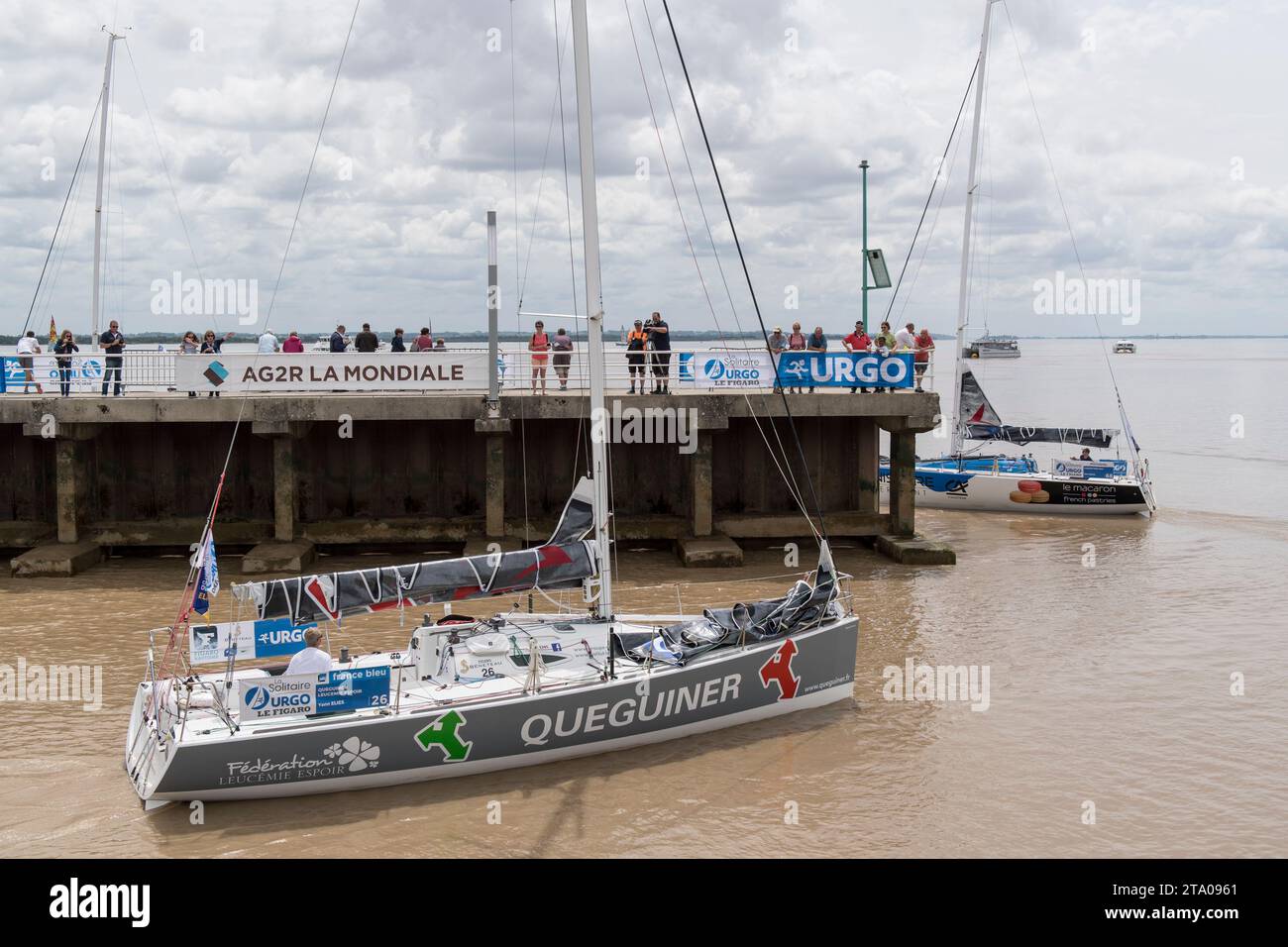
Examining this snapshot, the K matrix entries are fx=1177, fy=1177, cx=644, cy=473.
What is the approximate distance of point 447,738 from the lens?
40.6 ft

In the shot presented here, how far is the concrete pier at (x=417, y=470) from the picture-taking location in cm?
2302

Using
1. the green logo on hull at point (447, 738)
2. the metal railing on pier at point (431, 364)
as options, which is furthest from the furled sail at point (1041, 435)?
the green logo on hull at point (447, 738)

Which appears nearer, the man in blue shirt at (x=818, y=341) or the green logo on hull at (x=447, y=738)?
the green logo on hull at (x=447, y=738)

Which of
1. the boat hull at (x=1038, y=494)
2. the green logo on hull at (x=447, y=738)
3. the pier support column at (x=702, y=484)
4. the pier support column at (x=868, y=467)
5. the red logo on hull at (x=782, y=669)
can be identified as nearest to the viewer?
the green logo on hull at (x=447, y=738)

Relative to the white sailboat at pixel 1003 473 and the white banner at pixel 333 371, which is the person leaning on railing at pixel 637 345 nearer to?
the white banner at pixel 333 371

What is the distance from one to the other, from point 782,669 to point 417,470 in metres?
12.8

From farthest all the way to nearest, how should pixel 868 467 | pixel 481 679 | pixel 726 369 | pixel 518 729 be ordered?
1. pixel 868 467
2. pixel 726 369
3. pixel 481 679
4. pixel 518 729

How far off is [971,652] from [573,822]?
8.13 meters

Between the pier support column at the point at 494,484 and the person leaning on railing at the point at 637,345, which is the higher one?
the person leaning on railing at the point at 637,345

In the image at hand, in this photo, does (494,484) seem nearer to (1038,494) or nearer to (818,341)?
(818,341)

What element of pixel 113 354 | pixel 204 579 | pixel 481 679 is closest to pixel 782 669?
pixel 481 679

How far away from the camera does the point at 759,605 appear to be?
14875 mm

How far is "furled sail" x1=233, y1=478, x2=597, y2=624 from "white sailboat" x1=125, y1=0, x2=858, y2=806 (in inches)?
0.8

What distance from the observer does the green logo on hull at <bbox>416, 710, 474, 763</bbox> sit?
12.3 metres
